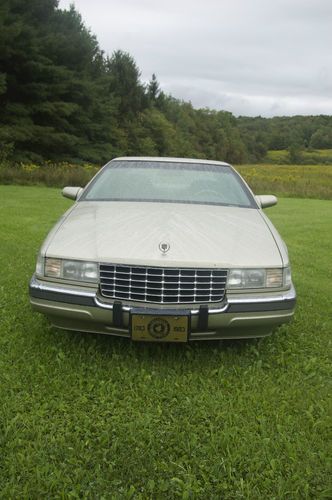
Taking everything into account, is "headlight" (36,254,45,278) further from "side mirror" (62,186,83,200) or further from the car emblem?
"side mirror" (62,186,83,200)

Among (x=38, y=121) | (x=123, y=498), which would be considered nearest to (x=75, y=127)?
(x=38, y=121)

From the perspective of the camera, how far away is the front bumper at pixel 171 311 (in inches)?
117

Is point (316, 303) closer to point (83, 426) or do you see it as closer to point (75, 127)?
point (83, 426)

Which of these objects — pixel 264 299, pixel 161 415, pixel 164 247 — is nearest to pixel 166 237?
pixel 164 247

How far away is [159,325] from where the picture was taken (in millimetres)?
2902

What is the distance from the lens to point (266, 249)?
3242mm

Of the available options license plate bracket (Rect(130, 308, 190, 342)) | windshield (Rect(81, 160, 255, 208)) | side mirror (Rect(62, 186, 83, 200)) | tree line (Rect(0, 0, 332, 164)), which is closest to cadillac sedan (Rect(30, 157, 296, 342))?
license plate bracket (Rect(130, 308, 190, 342))

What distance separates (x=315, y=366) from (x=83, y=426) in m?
1.74

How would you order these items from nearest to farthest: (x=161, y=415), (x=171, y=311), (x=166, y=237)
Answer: (x=161, y=415) → (x=171, y=311) → (x=166, y=237)

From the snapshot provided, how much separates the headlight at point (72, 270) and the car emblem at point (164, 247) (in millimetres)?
439

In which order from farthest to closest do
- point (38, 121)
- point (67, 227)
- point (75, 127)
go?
point (75, 127)
point (38, 121)
point (67, 227)

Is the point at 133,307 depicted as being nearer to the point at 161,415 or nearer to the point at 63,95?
the point at 161,415

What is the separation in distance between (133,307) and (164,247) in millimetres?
442

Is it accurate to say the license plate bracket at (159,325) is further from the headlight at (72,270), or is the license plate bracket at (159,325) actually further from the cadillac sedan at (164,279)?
the headlight at (72,270)
